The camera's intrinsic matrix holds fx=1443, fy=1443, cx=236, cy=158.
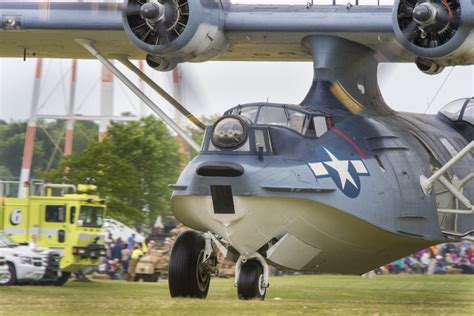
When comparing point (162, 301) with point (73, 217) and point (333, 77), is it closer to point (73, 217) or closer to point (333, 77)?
point (333, 77)

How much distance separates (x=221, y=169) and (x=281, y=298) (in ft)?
14.5

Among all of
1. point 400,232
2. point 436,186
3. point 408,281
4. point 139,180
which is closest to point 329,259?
point 400,232

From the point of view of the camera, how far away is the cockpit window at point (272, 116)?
68.0ft

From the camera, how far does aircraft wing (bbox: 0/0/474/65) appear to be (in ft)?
68.8

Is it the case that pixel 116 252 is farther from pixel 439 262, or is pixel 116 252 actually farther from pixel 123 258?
pixel 439 262

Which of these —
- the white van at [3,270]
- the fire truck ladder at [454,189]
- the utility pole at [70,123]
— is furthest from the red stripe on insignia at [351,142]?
the utility pole at [70,123]

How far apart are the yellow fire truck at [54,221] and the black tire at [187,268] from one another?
10.8m

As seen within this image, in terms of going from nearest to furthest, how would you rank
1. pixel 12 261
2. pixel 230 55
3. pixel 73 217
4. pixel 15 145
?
1. pixel 230 55
2. pixel 12 261
3. pixel 73 217
4. pixel 15 145

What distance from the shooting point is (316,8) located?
23.0 meters

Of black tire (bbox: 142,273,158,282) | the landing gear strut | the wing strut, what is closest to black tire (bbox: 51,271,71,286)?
black tire (bbox: 142,273,158,282)

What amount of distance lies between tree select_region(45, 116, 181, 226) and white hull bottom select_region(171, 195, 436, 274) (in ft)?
57.3

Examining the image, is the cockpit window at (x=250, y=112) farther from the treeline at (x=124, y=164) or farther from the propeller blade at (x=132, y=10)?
the treeline at (x=124, y=164)

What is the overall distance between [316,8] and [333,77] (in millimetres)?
1215

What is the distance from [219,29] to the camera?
22.8 meters
